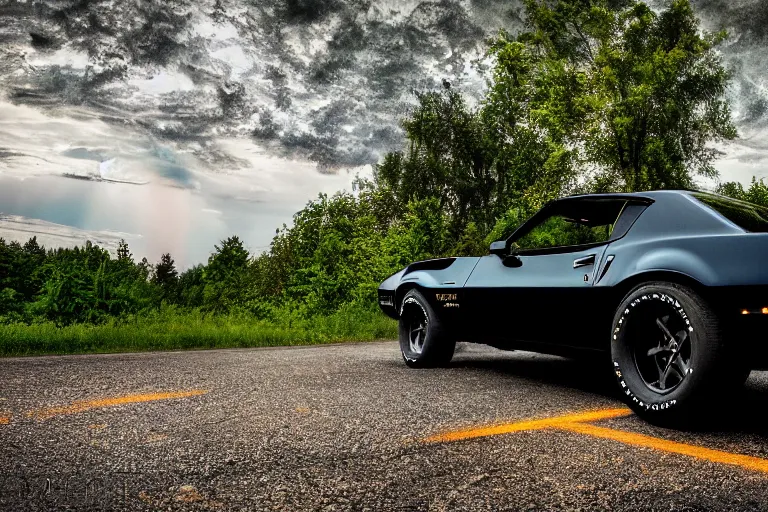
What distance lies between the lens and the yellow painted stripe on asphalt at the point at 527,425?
3039 millimetres

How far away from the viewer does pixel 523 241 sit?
16.2 ft

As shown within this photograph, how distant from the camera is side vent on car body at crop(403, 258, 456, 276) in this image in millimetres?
5473

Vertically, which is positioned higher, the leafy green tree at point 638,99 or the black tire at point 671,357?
the leafy green tree at point 638,99

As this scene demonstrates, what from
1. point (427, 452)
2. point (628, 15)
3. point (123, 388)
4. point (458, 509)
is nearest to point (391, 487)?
point (458, 509)

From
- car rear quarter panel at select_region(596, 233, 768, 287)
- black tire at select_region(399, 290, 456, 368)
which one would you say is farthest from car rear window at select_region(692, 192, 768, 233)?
black tire at select_region(399, 290, 456, 368)

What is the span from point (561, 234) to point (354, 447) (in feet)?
7.95

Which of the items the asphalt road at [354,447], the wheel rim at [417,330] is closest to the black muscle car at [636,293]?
the wheel rim at [417,330]

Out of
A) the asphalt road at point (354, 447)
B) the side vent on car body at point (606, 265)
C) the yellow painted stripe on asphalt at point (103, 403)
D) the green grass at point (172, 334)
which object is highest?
the side vent on car body at point (606, 265)

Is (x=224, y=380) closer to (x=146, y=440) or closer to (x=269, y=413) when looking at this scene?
(x=269, y=413)

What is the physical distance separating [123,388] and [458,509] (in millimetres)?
3075

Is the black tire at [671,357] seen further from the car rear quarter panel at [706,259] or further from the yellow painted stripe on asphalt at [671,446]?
the yellow painted stripe on asphalt at [671,446]

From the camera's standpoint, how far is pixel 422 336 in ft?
18.6

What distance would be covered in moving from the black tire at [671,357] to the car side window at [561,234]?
80cm

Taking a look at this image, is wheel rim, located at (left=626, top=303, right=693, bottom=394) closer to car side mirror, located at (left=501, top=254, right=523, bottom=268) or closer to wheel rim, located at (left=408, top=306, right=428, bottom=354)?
car side mirror, located at (left=501, top=254, right=523, bottom=268)
